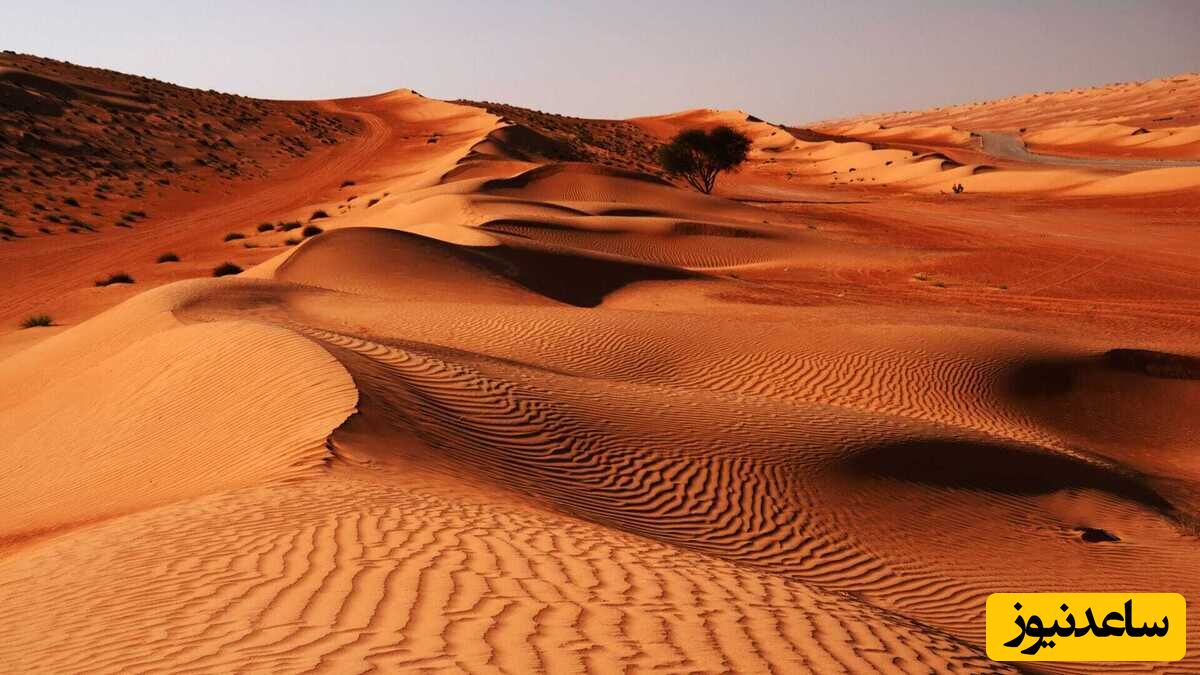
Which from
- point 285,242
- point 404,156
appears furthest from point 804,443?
point 404,156

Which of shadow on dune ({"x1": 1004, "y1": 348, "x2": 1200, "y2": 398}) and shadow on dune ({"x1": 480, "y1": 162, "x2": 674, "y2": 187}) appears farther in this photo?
shadow on dune ({"x1": 480, "y1": 162, "x2": 674, "y2": 187})

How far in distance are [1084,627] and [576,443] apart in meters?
4.99

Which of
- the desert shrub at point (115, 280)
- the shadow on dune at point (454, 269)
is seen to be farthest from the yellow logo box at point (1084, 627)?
the desert shrub at point (115, 280)

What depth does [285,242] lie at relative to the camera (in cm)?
3100

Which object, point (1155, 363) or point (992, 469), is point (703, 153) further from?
point (992, 469)

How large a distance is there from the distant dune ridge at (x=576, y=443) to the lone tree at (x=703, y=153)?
58.7ft

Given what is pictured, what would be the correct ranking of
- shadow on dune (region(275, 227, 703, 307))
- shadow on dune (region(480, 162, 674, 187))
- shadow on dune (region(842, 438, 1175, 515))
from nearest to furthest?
shadow on dune (region(842, 438, 1175, 515)) → shadow on dune (region(275, 227, 703, 307)) → shadow on dune (region(480, 162, 674, 187))

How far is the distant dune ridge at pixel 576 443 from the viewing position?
507cm

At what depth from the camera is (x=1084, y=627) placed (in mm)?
7906

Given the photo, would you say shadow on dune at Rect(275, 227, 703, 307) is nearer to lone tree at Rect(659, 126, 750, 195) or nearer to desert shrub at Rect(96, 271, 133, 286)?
desert shrub at Rect(96, 271, 133, 286)

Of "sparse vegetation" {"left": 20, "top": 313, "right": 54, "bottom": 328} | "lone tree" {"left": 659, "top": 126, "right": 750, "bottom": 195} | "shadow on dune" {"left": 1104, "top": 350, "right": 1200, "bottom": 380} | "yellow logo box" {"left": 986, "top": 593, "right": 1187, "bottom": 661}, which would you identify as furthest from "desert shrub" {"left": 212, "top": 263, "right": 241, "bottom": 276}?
"lone tree" {"left": 659, "top": 126, "right": 750, "bottom": 195}

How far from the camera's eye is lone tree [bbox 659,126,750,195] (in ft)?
167

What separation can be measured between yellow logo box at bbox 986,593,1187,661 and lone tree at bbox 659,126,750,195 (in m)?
43.2

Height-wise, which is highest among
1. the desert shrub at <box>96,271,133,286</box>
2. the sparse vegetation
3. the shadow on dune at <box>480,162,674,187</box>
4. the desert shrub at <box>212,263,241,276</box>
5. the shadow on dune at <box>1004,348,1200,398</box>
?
the shadow on dune at <box>480,162,674,187</box>
